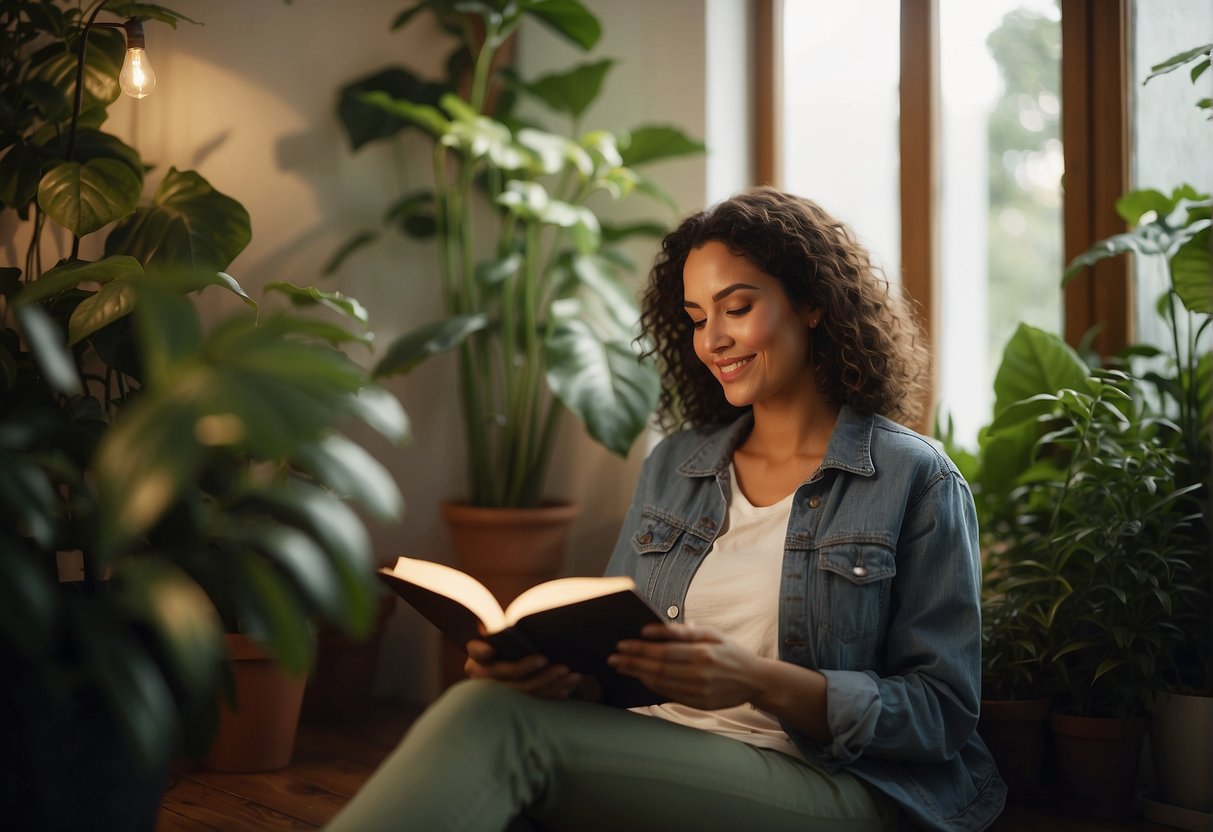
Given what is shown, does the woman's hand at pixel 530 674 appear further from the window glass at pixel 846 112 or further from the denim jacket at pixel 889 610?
the window glass at pixel 846 112

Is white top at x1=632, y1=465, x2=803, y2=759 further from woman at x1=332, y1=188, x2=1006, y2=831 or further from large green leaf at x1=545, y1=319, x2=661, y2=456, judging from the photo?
large green leaf at x1=545, y1=319, x2=661, y2=456

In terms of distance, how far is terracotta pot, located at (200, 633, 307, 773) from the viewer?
2162 millimetres

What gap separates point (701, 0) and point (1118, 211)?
1073mm

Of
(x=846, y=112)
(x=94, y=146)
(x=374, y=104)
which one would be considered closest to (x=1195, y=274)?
(x=846, y=112)

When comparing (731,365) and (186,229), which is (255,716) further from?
(731,365)

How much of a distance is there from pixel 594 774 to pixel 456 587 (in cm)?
27

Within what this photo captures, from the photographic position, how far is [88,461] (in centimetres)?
148

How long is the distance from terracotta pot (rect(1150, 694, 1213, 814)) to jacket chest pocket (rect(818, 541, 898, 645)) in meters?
0.71

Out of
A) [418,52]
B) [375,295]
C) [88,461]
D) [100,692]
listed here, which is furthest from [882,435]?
[418,52]

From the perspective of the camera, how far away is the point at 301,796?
6.90 feet

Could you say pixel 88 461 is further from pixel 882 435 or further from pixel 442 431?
pixel 442 431

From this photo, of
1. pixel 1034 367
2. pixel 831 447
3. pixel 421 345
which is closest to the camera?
pixel 831 447

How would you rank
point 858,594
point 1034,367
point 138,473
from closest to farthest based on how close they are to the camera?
point 138,473 → point 858,594 → point 1034,367

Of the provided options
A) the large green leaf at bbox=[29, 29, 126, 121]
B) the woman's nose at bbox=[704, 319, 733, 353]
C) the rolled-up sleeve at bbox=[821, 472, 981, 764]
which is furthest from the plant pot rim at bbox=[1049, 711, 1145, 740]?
the large green leaf at bbox=[29, 29, 126, 121]
